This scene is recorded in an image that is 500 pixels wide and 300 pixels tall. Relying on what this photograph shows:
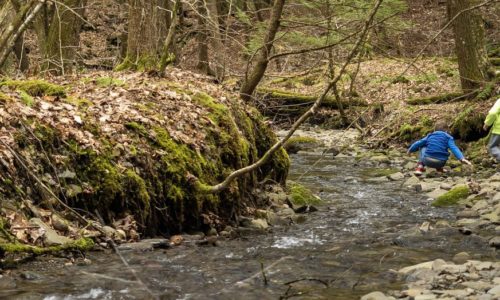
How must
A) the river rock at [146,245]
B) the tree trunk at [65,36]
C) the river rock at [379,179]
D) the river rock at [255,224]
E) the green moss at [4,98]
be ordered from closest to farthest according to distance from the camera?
the river rock at [146,245] < the green moss at [4,98] < the river rock at [255,224] < the river rock at [379,179] < the tree trunk at [65,36]

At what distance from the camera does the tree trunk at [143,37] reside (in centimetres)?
1026

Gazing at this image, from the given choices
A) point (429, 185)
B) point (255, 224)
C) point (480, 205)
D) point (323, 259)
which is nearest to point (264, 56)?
point (429, 185)

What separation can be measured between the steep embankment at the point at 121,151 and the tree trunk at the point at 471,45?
26.8 ft

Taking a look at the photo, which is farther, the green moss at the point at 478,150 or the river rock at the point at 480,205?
the green moss at the point at 478,150

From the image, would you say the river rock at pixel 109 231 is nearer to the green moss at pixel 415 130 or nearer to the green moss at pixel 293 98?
the green moss at pixel 415 130

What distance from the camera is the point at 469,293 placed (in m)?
4.65

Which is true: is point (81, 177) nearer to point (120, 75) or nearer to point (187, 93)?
point (187, 93)

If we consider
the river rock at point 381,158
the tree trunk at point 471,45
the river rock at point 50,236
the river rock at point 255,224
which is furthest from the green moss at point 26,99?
the tree trunk at point 471,45

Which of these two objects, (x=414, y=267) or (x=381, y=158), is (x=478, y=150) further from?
(x=414, y=267)

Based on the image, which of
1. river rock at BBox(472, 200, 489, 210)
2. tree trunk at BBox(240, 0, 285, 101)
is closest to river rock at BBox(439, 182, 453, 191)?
river rock at BBox(472, 200, 489, 210)

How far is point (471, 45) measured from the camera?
48.0 feet

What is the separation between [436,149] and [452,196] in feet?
7.40

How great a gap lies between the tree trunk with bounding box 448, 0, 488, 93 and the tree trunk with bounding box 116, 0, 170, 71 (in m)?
7.62

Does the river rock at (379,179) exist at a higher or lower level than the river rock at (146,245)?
lower
